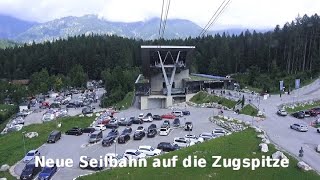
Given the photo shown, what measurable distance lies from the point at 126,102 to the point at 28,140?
104 feet

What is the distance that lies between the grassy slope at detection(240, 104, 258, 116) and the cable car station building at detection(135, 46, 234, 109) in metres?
17.6

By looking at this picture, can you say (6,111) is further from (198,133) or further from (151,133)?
(198,133)

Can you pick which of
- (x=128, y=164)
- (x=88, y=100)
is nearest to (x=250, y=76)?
(x=88, y=100)

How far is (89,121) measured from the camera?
5191cm

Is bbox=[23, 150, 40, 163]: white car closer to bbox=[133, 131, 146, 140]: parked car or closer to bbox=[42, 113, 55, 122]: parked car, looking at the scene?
bbox=[133, 131, 146, 140]: parked car

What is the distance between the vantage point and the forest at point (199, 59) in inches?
3216

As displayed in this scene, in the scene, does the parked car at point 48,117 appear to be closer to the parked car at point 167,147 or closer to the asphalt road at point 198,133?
the asphalt road at point 198,133

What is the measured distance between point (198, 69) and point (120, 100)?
40000 mm

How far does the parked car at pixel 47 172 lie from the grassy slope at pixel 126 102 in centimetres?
3749

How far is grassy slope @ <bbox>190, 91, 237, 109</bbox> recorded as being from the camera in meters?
56.3

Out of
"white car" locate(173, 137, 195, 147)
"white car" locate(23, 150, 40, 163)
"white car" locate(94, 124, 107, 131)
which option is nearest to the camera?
"white car" locate(23, 150, 40, 163)

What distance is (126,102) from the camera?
72.1 meters

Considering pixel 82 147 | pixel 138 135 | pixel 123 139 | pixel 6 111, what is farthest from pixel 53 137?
pixel 6 111

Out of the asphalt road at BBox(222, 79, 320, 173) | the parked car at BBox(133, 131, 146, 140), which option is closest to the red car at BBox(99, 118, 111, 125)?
the parked car at BBox(133, 131, 146, 140)
